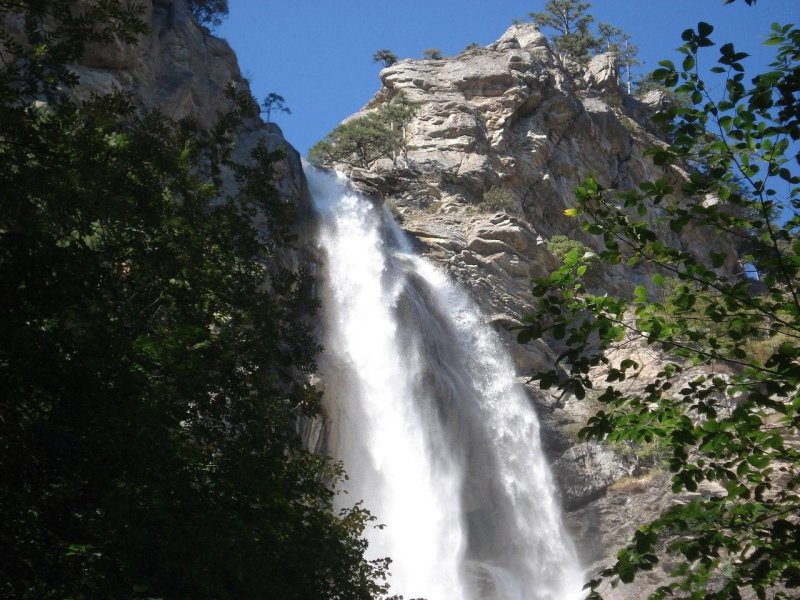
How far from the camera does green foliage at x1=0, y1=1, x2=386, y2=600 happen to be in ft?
22.0

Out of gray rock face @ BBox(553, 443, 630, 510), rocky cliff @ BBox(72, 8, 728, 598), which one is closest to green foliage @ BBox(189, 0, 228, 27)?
rocky cliff @ BBox(72, 8, 728, 598)

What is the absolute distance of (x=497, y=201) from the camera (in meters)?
43.8

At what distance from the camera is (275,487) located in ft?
32.6

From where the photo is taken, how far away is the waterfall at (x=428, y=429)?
2673cm

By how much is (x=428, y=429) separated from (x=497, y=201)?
17919 mm

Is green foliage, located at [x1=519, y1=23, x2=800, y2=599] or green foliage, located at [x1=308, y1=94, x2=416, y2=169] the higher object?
green foliage, located at [x1=308, y1=94, x2=416, y2=169]

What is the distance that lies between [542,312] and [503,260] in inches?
1328

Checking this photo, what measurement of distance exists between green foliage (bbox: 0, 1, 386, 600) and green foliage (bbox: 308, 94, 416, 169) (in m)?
34.0

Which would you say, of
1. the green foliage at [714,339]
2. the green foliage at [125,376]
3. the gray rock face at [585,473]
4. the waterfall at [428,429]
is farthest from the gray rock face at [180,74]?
the green foliage at [714,339]

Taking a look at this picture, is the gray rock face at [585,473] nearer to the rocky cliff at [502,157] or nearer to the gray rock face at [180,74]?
the rocky cliff at [502,157]

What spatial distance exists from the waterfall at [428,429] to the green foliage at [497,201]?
899 cm

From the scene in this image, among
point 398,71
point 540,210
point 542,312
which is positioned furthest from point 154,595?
point 398,71

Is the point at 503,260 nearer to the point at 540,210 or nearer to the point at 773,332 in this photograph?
the point at 540,210

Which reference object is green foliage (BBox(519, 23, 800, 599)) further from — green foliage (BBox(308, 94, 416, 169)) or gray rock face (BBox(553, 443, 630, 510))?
green foliage (BBox(308, 94, 416, 169))
